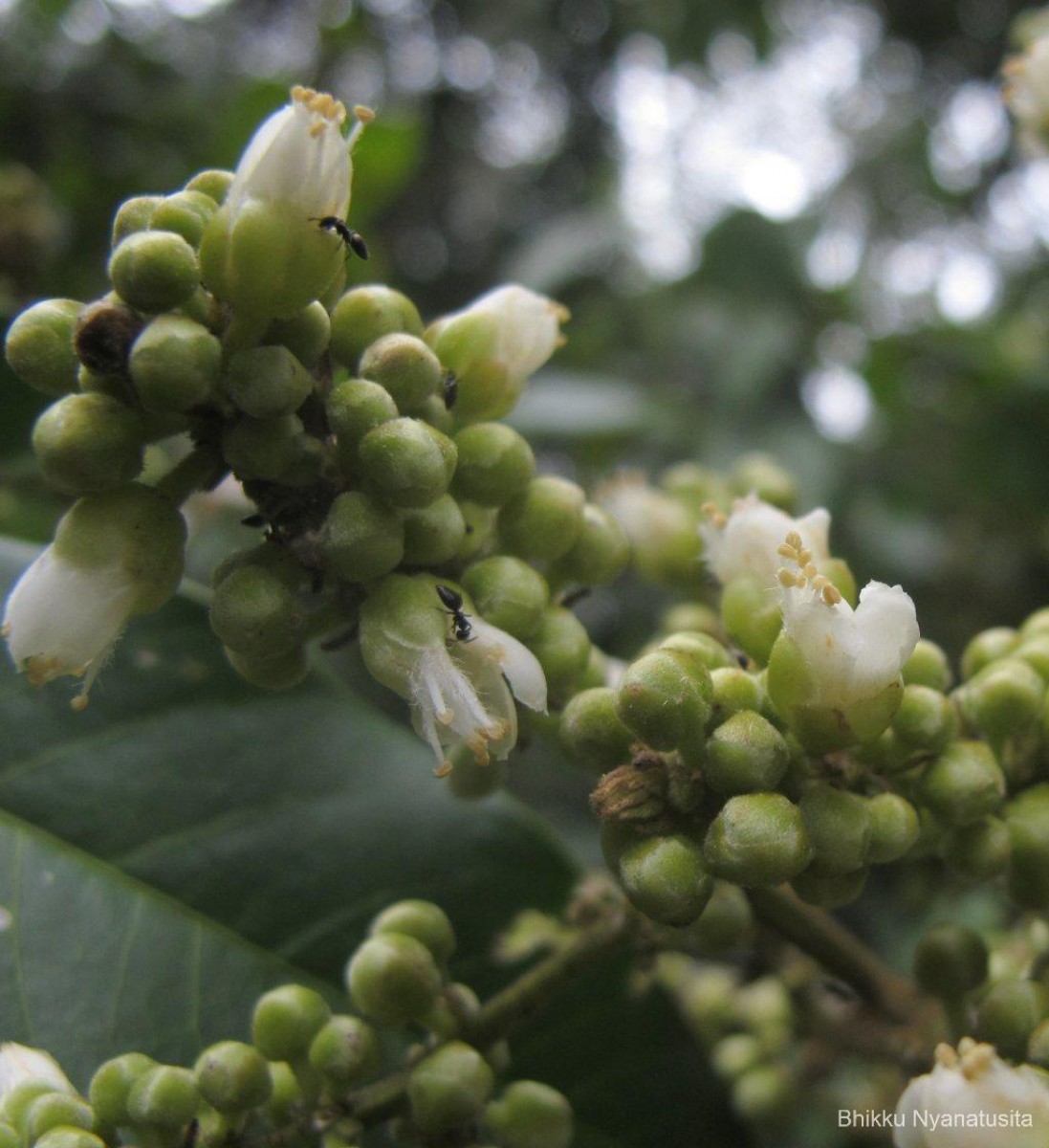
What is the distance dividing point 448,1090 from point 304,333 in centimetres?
66

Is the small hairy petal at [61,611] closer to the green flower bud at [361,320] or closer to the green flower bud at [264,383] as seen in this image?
the green flower bud at [264,383]

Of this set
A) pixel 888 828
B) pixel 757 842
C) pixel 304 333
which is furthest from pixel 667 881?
pixel 304 333

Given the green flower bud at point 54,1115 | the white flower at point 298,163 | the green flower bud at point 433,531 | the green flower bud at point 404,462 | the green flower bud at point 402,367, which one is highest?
the white flower at point 298,163

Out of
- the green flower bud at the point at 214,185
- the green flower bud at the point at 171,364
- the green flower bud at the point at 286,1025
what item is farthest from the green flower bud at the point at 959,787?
the green flower bud at the point at 214,185

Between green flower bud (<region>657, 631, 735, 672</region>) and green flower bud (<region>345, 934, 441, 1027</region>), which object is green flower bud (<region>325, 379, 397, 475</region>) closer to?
green flower bud (<region>657, 631, 735, 672</region>)

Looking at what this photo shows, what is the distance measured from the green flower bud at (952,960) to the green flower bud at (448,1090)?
17.2 inches

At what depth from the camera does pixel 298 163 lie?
3.27 feet

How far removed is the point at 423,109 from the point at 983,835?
4757 millimetres

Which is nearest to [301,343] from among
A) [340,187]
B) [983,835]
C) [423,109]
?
[340,187]

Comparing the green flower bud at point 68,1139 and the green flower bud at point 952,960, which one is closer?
the green flower bud at point 68,1139

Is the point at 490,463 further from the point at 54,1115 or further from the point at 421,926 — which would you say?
the point at 54,1115

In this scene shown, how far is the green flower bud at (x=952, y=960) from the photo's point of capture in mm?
1175

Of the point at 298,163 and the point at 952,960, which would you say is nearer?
the point at 298,163

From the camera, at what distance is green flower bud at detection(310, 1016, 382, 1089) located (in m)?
1.09
